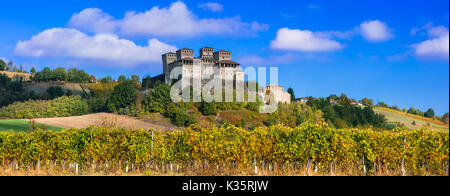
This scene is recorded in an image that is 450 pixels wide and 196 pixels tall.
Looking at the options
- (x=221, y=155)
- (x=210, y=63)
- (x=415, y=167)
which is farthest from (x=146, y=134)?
(x=210, y=63)

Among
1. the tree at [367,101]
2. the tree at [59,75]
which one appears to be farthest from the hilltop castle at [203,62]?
the tree at [367,101]

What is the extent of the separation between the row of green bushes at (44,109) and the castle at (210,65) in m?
20.4

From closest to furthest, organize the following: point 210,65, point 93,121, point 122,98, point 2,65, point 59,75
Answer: point 93,121, point 122,98, point 210,65, point 59,75, point 2,65

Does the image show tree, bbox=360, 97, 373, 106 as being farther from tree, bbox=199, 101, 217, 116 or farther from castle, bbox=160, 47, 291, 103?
tree, bbox=199, 101, 217, 116

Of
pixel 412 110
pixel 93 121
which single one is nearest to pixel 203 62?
pixel 93 121

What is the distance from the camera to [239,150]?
59.2 ft

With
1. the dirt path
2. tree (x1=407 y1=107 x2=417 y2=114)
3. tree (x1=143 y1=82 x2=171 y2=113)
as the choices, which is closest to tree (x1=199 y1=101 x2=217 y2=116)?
tree (x1=143 y1=82 x2=171 y2=113)

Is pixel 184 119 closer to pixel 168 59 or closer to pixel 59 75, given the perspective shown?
pixel 168 59

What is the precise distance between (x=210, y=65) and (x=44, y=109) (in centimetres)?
3578

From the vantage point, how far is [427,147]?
1756cm

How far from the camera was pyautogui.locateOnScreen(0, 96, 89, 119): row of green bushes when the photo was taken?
2672 inches

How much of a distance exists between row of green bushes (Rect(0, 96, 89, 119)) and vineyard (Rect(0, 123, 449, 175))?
175ft
